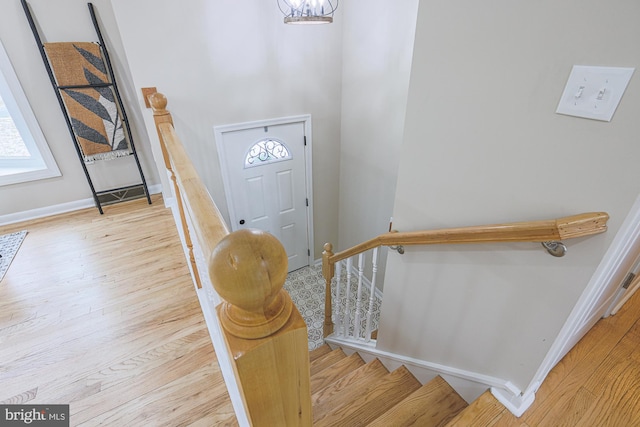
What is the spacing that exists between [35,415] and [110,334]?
43cm

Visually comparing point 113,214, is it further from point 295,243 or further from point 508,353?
point 508,353

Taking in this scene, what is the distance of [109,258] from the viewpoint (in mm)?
2338

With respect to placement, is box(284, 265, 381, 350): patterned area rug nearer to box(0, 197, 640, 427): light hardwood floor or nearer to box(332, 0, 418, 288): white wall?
box(332, 0, 418, 288): white wall

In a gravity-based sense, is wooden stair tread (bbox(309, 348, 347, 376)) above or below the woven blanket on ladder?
below

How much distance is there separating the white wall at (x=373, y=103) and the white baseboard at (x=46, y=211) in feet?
9.70

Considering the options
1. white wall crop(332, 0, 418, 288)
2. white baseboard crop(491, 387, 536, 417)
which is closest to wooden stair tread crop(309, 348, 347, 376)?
→ white baseboard crop(491, 387, 536, 417)

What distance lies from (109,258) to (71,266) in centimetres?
25

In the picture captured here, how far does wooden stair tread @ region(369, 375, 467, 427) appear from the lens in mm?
1472

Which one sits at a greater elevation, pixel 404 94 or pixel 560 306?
pixel 404 94

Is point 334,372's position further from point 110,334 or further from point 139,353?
point 110,334

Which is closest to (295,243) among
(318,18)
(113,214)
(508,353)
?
(113,214)

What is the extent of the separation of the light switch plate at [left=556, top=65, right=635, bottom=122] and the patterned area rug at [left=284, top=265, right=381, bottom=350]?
3.07 m

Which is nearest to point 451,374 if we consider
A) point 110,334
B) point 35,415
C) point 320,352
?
point 320,352

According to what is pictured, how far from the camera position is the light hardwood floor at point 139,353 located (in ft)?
4.37
